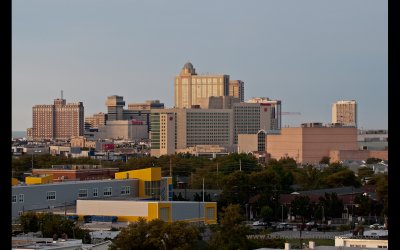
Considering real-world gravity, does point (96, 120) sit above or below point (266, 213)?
above

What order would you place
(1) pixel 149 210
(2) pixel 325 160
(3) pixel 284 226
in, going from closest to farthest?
(1) pixel 149 210 < (3) pixel 284 226 < (2) pixel 325 160

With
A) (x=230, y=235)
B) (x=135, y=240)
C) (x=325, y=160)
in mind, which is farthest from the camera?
(x=325, y=160)

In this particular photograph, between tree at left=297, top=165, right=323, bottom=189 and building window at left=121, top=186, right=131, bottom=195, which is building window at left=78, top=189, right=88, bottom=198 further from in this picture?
tree at left=297, top=165, right=323, bottom=189

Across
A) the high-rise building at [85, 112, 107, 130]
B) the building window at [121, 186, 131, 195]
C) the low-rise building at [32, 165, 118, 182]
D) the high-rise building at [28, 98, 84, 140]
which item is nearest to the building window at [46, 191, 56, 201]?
the building window at [121, 186, 131, 195]

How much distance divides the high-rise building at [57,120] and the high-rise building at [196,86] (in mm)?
7017

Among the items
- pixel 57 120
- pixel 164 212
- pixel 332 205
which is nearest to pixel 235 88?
pixel 57 120

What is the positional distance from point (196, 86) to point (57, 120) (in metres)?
10.6

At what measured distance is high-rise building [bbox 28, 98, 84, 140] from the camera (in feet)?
209

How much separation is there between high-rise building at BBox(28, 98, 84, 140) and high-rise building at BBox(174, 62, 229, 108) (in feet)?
23.0

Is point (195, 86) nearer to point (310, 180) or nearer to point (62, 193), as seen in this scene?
point (310, 180)

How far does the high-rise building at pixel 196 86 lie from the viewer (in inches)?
2317

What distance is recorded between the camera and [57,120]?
65.3m
